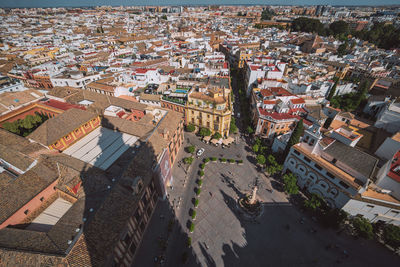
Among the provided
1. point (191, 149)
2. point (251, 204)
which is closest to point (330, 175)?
point (251, 204)

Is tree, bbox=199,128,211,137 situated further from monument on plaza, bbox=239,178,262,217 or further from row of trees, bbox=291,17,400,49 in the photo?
row of trees, bbox=291,17,400,49

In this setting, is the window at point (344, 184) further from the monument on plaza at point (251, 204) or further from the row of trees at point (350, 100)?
the row of trees at point (350, 100)

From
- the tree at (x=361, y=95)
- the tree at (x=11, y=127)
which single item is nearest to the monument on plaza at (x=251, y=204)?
the tree at (x=11, y=127)

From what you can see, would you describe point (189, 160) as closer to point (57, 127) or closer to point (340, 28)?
point (57, 127)

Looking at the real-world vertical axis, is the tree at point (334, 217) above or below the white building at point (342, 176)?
below

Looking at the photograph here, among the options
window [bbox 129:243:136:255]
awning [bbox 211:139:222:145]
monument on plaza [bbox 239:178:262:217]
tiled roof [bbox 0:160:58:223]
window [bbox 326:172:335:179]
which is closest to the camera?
tiled roof [bbox 0:160:58:223]

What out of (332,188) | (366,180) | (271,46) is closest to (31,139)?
(332,188)

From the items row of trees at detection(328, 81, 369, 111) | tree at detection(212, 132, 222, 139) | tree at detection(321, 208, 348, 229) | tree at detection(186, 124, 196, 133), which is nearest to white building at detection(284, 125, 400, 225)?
tree at detection(321, 208, 348, 229)
